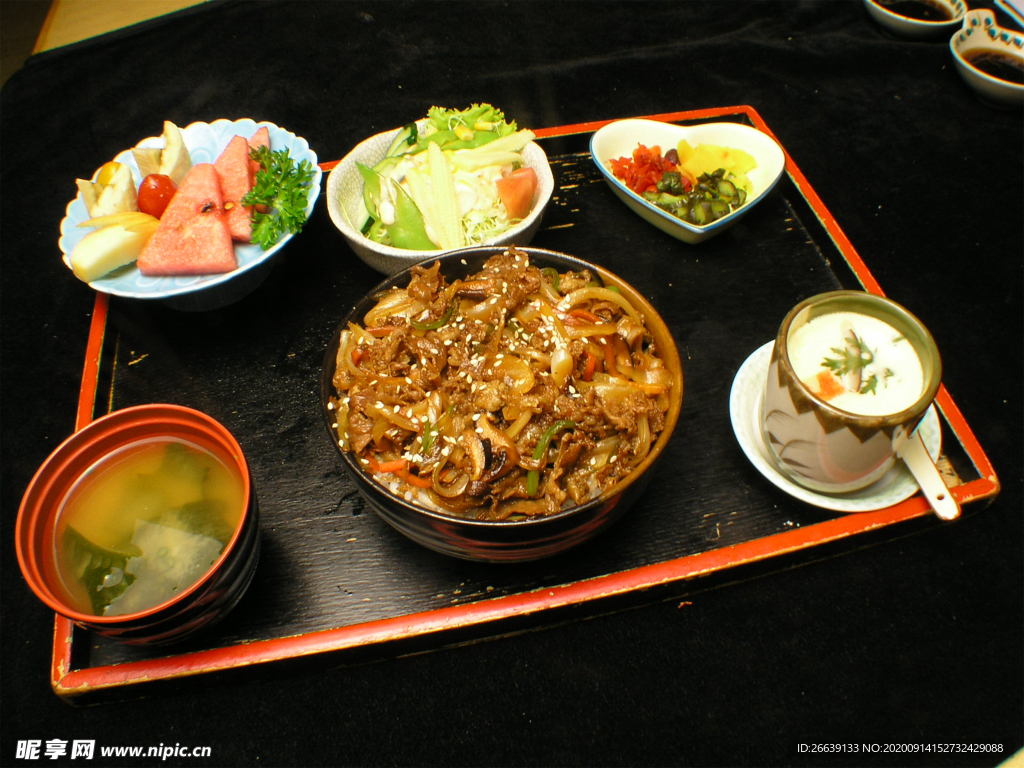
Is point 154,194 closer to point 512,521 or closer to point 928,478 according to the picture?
point 512,521

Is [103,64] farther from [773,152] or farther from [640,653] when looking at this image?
[640,653]

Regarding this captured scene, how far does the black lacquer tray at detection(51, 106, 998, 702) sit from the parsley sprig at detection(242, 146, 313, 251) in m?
0.17

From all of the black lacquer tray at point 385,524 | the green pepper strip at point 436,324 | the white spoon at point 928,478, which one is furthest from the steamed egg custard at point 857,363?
the green pepper strip at point 436,324

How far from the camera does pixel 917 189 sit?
9.75 ft

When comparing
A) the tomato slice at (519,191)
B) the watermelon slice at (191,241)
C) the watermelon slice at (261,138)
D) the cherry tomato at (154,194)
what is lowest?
the tomato slice at (519,191)

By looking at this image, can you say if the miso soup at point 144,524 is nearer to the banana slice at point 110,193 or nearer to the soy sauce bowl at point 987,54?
the banana slice at point 110,193

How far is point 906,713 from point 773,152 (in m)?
1.91

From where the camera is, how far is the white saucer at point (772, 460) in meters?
1.63

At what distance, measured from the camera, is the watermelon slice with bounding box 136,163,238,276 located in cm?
199

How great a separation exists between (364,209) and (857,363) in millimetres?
1681

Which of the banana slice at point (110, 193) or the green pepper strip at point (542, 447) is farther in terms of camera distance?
the banana slice at point (110, 193)

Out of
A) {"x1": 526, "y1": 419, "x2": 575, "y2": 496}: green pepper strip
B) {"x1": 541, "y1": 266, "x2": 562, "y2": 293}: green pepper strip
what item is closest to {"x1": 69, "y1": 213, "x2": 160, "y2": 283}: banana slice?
{"x1": 541, "y1": 266, "x2": 562, "y2": 293}: green pepper strip

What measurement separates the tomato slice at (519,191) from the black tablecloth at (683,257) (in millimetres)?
1217

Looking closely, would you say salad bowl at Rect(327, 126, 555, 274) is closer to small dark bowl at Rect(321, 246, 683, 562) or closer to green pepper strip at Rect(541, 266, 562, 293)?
green pepper strip at Rect(541, 266, 562, 293)
